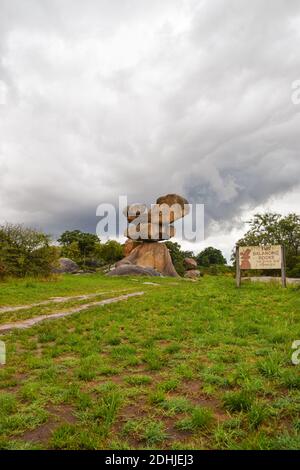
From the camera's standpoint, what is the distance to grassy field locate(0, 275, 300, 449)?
3.95 meters

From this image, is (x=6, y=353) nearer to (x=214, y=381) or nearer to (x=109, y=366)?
(x=109, y=366)

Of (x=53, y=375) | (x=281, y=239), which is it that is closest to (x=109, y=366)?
(x=53, y=375)

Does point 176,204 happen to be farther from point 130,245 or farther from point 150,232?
point 130,245

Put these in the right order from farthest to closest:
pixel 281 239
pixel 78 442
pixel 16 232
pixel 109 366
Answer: pixel 281 239 → pixel 16 232 → pixel 109 366 → pixel 78 442

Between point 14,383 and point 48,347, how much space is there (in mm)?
2168

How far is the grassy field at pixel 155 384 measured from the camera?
13.0ft

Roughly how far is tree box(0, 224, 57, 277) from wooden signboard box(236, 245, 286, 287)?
1608 centimetres

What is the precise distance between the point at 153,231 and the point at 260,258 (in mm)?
32124

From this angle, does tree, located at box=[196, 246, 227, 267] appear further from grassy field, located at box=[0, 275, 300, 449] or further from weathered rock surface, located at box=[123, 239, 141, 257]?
grassy field, located at box=[0, 275, 300, 449]

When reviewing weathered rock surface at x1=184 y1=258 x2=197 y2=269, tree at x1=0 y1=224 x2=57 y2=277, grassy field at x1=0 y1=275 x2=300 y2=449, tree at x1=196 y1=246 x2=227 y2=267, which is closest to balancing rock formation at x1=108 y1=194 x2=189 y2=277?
tree at x1=0 y1=224 x2=57 y2=277

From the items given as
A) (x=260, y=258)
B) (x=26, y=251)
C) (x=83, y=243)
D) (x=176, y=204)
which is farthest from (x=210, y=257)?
(x=260, y=258)

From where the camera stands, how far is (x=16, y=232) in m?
27.6

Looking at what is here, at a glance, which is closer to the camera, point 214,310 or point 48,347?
point 48,347
